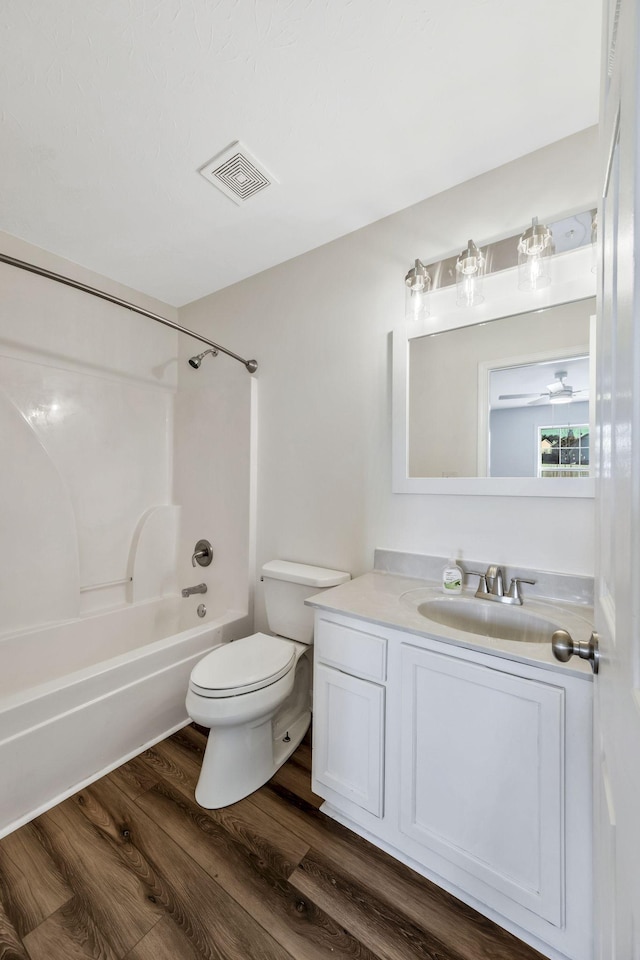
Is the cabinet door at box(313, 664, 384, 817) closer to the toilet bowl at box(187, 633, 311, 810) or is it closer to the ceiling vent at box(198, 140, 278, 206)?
the toilet bowl at box(187, 633, 311, 810)

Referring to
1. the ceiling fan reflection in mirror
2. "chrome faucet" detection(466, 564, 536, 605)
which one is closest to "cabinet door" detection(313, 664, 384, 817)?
"chrome faucet" detection(466, 564, 536, 605)

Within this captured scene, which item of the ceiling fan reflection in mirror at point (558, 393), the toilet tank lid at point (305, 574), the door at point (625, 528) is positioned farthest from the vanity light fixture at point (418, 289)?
the toilet tank lid at point (305, 574)

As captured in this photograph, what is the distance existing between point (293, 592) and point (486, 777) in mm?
1006

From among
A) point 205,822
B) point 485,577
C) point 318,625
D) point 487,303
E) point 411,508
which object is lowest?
point 205,822

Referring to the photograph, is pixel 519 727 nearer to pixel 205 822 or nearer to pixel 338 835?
pixel 338 835

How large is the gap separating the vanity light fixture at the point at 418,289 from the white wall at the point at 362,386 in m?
0.09

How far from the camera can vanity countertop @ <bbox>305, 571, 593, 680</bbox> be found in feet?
3.11

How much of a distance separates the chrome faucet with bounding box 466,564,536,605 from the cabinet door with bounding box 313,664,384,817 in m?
0.49

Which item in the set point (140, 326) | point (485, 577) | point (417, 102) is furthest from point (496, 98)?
point (140, 326)

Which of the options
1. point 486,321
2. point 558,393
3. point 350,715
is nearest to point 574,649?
point 350,715

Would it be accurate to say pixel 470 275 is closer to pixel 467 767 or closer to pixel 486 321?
pixel 486 321

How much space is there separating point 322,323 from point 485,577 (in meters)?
1.38

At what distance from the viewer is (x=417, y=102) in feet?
4.04

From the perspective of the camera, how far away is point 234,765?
1438 millimetres
